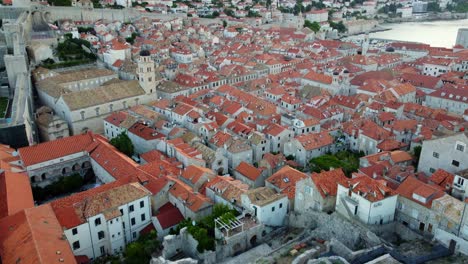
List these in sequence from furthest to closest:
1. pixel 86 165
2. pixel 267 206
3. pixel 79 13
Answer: pixel 79 13 < pixel 86 165 < pixel 267 206

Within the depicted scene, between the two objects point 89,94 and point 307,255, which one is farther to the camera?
point 89,94

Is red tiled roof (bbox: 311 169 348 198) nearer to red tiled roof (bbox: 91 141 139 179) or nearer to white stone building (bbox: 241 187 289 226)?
white stone building (bbox: 241 187 289 226)

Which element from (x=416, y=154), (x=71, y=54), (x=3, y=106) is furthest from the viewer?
(x=71, y=54)

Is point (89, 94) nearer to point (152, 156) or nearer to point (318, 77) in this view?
point (152, 156)

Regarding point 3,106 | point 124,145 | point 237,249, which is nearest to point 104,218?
point 237,249

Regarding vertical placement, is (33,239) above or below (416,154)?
below

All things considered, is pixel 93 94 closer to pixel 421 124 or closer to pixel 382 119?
pixel 382 119

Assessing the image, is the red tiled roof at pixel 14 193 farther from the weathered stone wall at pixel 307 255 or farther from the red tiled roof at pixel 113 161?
the weathered stone wall at pixel 307 255
